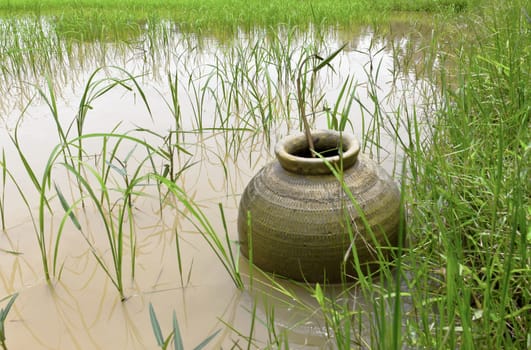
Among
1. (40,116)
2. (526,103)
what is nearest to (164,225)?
(526,103)

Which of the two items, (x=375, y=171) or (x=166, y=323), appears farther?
(x=375, y=171)

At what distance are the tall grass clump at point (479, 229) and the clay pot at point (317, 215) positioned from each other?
0.45ft

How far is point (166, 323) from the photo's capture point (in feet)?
5.55

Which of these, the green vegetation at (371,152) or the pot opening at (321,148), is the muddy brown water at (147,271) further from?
the pot opening at (321,148)

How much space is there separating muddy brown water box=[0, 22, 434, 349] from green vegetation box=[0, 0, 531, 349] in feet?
0.12

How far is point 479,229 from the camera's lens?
158cm

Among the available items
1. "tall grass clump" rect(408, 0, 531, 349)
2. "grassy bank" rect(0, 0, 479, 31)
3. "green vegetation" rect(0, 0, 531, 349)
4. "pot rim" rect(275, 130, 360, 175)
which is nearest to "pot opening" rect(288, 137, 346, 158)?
"pot rim" rect(275, 130, 360, 175)

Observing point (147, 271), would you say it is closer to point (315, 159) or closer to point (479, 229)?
A: point (315, 159)

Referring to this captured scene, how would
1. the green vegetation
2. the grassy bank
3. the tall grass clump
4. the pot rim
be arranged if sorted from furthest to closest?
1. the grassy bank
2. the pot rim
3. the green vegetation
4. the tall grass clump

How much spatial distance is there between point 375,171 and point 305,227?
35 cm

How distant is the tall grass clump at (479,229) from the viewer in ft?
3.48

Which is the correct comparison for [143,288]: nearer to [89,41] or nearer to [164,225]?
[164,225]

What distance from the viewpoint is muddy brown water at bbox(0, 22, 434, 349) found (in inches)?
64.7

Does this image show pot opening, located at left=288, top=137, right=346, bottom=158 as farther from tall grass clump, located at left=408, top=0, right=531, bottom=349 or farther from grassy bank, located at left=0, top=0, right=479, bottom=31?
grassy bank, located at left=0, top=0, right=479, bottom=31
